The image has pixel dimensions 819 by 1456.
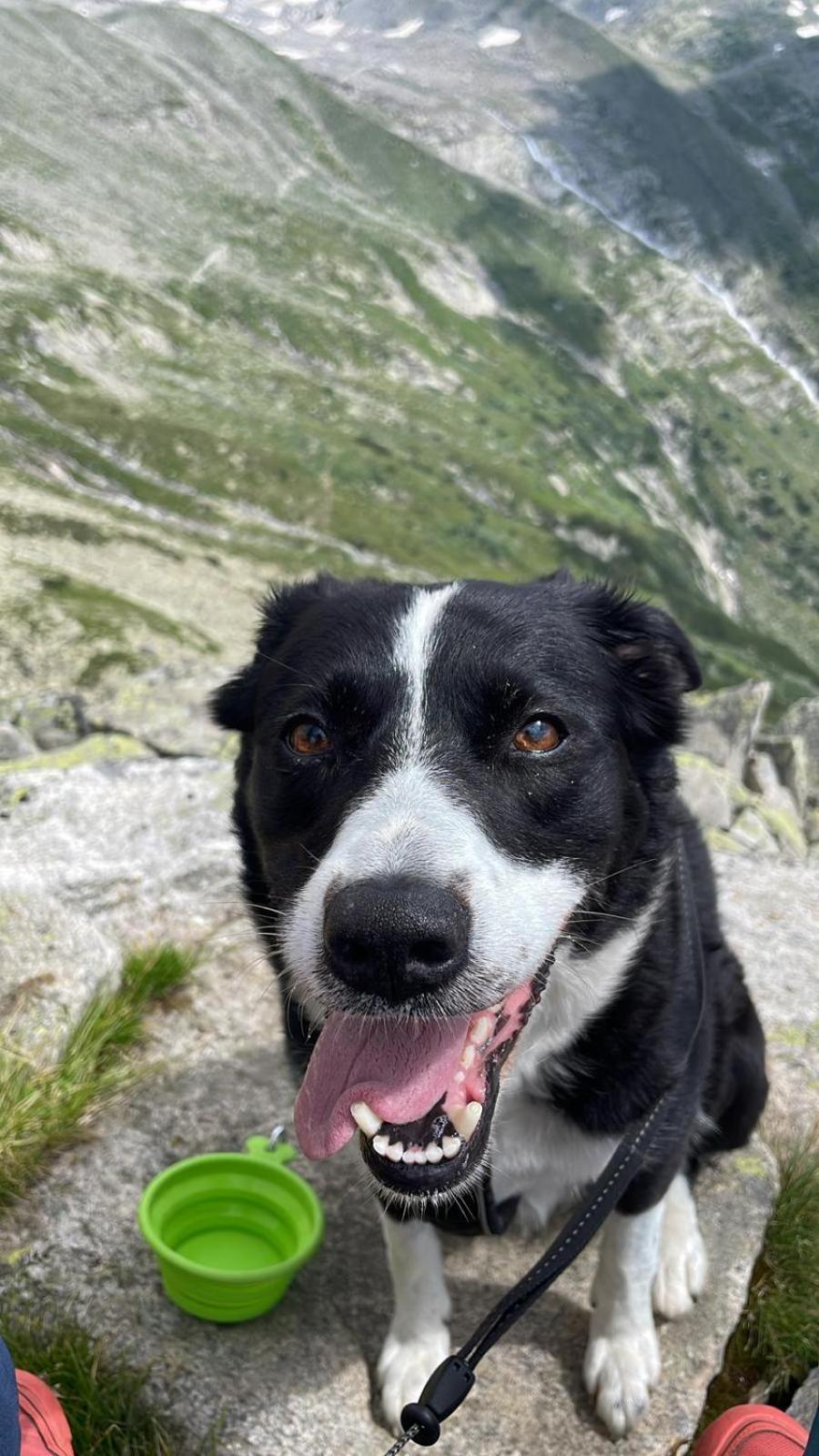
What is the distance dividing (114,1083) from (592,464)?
199 m

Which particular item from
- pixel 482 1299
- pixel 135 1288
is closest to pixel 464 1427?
pixel 482 1299

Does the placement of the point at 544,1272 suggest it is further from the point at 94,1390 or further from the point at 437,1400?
the point at 94,1390

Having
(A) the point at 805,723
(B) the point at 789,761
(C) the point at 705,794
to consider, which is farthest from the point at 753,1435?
(A) the point at 805,723

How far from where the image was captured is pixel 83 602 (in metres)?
91.6

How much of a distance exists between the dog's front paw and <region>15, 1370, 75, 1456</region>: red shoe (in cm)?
183

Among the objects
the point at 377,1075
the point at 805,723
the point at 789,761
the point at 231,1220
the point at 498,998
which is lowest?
the point at 805,723

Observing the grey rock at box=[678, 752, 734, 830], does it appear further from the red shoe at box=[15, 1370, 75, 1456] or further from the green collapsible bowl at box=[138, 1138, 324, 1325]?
the red shoe at box=[15, 1370, 75, 1456]

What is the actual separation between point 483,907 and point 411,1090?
24.7 inches

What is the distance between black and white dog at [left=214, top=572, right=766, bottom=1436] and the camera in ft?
8.34

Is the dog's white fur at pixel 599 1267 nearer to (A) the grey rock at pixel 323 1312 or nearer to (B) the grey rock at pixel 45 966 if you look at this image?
(A) the grey rock at pixel 323 1312

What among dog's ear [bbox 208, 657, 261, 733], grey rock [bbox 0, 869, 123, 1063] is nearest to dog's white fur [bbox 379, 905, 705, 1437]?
dog's ear [bbox 208, 657, 261, 733]

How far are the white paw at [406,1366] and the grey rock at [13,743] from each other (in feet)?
56.6

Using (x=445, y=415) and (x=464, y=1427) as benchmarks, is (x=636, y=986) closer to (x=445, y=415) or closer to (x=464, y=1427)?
(x=464, y=1427)

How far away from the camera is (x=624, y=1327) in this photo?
142 inches
